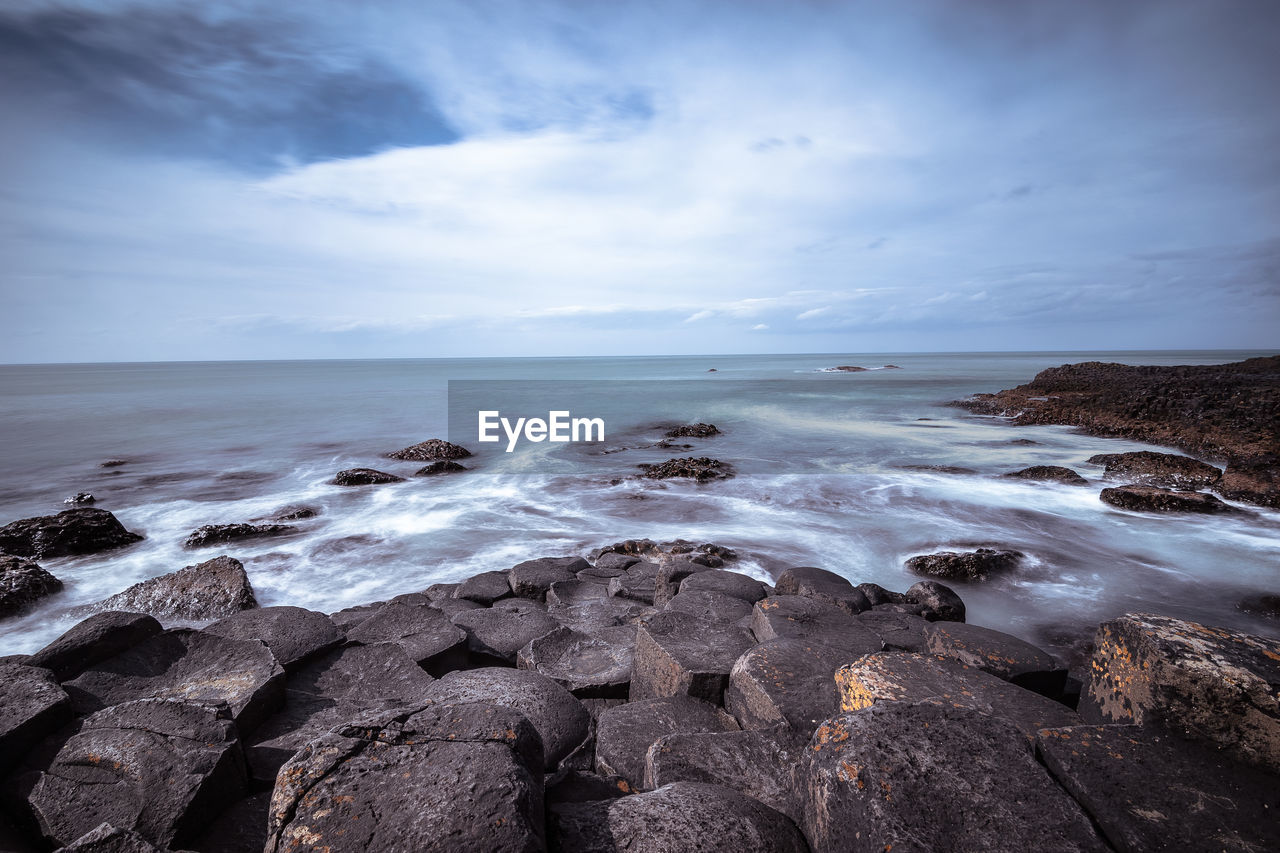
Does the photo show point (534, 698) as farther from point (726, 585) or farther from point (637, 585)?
point (637, 585)

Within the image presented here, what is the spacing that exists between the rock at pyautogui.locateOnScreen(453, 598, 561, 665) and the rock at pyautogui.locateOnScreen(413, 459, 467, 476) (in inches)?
354

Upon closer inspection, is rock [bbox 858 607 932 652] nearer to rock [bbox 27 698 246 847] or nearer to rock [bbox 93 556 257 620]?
rock [bbox 27 698 246 847]

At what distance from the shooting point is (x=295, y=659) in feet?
12.8

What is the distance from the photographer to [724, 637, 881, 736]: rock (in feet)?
9.88

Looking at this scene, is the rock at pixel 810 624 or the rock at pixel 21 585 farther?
the rock at pixel 21 585

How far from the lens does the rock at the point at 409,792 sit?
5.65 ft

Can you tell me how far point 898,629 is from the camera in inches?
182

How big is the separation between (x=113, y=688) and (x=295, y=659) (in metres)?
0.98

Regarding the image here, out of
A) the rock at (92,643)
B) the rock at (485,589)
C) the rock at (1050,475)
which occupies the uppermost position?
the rock at (92,643)

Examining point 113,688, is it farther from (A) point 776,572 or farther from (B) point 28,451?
(B) point 28,451

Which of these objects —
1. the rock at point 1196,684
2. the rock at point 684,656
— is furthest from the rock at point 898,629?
the rock at point 1196,684

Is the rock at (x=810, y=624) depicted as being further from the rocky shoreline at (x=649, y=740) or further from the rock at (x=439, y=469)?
the rock at (x=439, y=469)

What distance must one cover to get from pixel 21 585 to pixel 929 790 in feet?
29.2

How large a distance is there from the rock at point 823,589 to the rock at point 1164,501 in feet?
24.7
